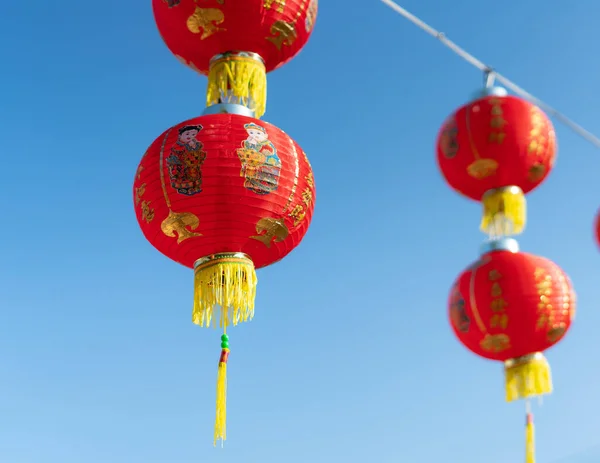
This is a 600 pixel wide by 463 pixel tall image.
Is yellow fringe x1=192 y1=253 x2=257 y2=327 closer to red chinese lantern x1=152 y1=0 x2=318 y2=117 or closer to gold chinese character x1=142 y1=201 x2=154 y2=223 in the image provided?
gold chinese character x1=142 y1=201 x2=154 y2=223

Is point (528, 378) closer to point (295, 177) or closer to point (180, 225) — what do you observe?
point (295, 177)

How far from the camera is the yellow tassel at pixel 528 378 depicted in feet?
14.9

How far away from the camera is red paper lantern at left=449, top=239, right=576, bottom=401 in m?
4.50

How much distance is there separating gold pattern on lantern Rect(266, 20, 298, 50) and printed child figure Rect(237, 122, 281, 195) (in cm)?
51

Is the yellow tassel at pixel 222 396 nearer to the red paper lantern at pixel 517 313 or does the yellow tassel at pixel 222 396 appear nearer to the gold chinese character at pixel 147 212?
the gold chinese character at pixel 147 212

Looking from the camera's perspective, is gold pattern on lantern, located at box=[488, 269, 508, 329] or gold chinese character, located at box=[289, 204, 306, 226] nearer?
gold chinese character, located at box=[289, 204, 306, 226]

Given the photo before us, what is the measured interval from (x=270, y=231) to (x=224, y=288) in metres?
0.35

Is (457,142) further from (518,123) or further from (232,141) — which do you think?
(232,141)

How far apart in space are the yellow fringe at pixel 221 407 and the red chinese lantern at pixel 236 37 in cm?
134

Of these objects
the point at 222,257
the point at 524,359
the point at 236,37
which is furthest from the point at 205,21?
the point at 524,359

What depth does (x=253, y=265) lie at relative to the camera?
171 inches

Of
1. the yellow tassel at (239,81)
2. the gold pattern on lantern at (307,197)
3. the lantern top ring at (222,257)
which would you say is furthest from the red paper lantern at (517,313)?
the yellow tassel at (239,81)

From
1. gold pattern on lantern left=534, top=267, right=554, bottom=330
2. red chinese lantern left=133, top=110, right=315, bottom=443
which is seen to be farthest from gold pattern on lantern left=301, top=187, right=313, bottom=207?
gold pattern on lantern left=534, top=267, right=554, bottom=330

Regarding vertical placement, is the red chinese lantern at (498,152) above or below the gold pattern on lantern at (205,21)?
below
